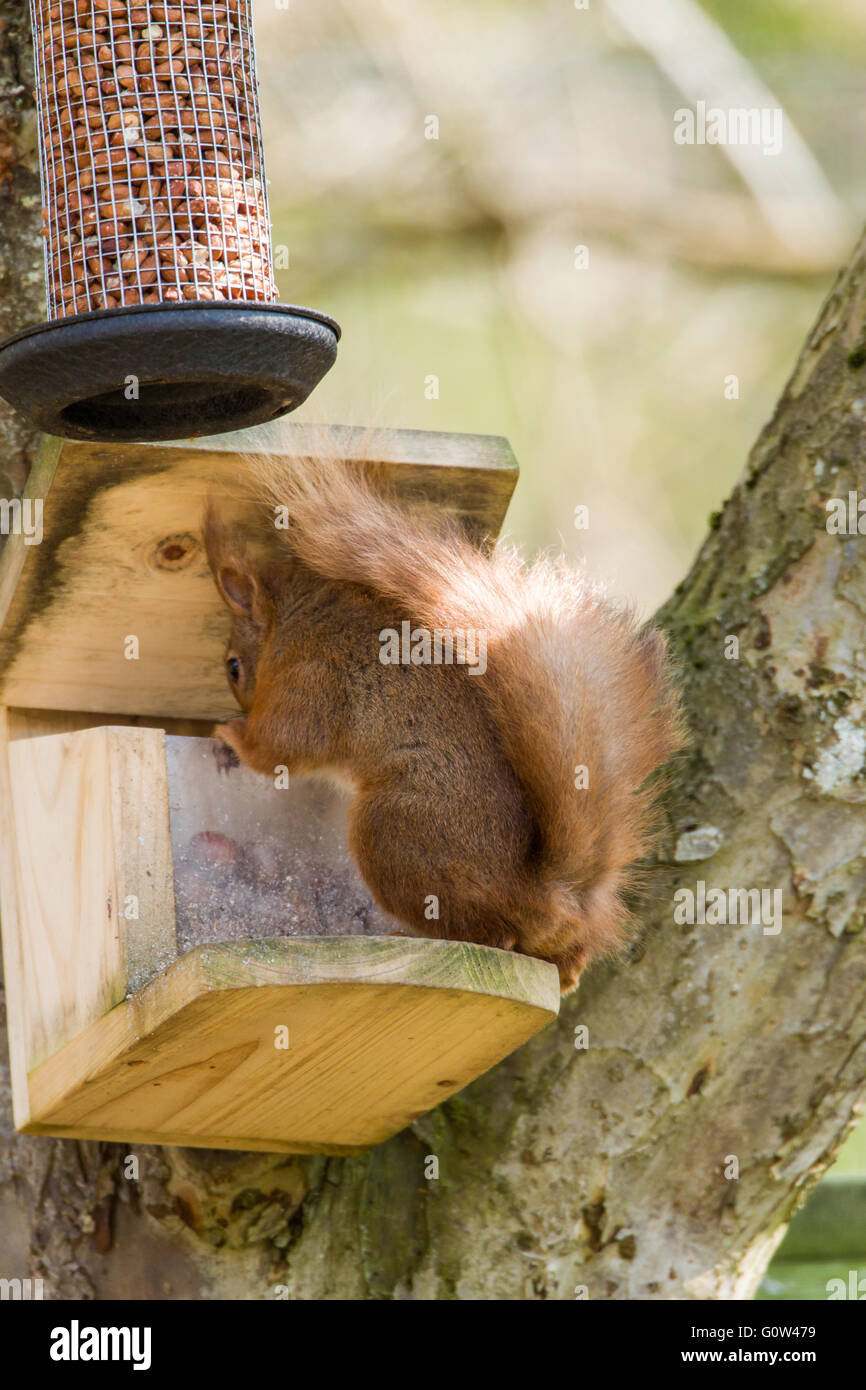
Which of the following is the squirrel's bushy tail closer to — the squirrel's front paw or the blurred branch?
the squirrel's front paw

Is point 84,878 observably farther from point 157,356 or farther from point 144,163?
point 144,163

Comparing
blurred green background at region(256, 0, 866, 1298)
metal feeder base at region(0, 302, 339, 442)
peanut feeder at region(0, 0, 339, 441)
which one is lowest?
metal feeder base at region(0, 302, 339, 442)

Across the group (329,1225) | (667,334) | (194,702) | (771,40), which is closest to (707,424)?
(667,334)

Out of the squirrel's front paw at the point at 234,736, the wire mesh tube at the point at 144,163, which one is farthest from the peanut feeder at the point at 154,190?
the squirrel's front paw at the point at 234,736

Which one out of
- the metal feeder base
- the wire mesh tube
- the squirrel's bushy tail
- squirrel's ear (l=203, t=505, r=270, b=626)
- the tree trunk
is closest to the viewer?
the metal feeder base

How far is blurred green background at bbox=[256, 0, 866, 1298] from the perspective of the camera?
16.8 feet

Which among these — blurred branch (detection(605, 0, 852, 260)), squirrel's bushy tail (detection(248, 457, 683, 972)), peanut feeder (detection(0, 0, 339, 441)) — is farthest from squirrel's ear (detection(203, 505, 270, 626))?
blurred branch (detection(605, 0, 852, 260))

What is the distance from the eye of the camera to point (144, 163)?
207 cm

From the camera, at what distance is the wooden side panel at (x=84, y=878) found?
2.27 metres

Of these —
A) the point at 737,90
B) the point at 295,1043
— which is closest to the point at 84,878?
the point at 295,1043

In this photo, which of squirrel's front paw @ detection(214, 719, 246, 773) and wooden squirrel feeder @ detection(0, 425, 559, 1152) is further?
squirrel's front paw @ detection(214, 719, 246, 773)

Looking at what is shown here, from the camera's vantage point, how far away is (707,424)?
225 inches

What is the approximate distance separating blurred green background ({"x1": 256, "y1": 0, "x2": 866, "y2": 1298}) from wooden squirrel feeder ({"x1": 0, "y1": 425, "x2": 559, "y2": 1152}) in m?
2.44

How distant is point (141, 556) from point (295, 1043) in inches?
32.3
